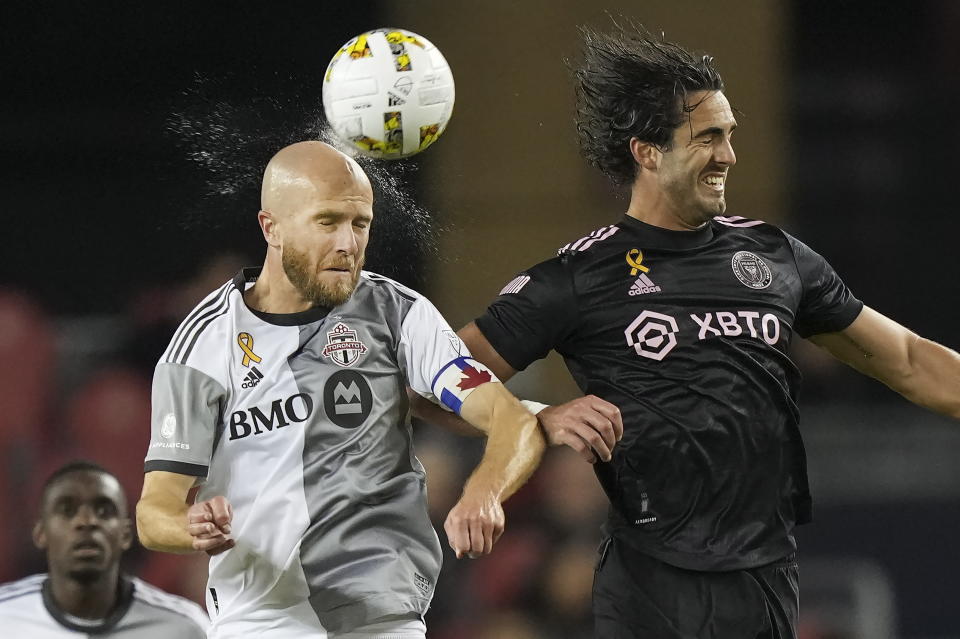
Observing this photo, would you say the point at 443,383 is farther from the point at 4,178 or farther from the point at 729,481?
the point at 4,178

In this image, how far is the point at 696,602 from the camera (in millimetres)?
3219

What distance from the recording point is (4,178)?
630 centimetres

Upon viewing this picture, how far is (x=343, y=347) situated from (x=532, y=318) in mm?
547

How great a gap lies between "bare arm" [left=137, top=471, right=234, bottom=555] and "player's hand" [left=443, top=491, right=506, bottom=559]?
1.48ft

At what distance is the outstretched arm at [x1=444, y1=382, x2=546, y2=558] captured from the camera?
102 inches

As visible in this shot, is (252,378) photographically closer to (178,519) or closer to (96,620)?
(178,519)

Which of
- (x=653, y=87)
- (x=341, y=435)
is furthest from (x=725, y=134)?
(x=341, y=435)

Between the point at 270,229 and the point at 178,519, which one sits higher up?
the point at 270,229

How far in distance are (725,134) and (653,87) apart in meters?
0.26

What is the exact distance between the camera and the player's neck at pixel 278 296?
3127 millimetres

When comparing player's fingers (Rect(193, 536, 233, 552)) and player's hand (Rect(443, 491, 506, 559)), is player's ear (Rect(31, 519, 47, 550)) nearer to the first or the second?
player's fingers (Rect(193, 536, 233, 552))

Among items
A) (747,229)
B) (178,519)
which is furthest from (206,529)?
(747,229)

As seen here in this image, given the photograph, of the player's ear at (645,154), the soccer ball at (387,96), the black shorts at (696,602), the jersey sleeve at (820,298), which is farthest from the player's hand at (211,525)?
the jersey sleeve at (820,298)

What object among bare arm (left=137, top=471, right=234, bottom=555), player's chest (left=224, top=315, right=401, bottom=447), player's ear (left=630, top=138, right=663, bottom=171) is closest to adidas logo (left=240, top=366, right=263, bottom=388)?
player's chest (left=224, top=315, right=401, bottom=447)
